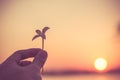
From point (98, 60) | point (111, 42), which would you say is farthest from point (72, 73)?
point (111, 42)

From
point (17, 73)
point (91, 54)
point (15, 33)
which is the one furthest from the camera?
point (91, 54)

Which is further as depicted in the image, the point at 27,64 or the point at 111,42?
the point at 111,42

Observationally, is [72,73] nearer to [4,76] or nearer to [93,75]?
[93,75]

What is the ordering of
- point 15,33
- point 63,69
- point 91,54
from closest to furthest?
point 15,33 → point 63,69 → point 91,54

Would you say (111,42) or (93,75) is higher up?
(111,42)

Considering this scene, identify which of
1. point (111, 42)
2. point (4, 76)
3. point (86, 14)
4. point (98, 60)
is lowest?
point (4, 76)
